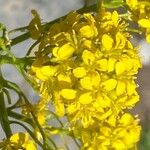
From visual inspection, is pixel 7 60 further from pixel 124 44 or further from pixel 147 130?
pixel 147 130

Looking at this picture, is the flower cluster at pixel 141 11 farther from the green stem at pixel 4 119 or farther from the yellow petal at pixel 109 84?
the green stem at pixel 4 119

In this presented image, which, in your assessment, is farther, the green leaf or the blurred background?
the blurred background

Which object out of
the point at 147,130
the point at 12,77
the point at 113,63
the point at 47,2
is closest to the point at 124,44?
Answer: the point at 113,63

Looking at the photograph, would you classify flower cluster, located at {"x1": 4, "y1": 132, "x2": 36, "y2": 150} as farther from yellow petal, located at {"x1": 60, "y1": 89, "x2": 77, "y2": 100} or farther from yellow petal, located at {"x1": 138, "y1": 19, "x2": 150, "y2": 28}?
yellow petal, located at {"x1": 138, "y1": 19, "x2": 150, "y2": 28}

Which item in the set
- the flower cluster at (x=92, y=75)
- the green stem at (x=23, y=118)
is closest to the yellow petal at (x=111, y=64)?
the flower cluster at (x=92, y=75)

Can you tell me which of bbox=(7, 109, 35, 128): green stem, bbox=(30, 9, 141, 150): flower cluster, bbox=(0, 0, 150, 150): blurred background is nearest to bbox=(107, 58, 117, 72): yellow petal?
bbox=(30, 9, 141, 150): flower cluster

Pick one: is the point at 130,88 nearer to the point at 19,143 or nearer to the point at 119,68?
the point at 119,68

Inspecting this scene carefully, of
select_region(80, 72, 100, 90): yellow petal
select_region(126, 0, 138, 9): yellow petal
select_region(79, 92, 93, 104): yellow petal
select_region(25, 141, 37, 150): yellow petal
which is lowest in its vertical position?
select_region(25, 141, 37, 150): yellow petal

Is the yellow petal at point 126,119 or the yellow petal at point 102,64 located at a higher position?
the yellow petal at point 102,64
